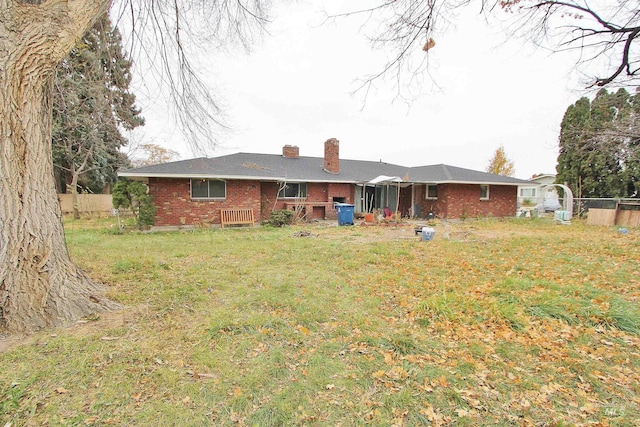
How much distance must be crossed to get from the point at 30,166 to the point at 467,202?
18179mm

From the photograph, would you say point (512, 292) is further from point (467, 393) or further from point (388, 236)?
point (388, 236)

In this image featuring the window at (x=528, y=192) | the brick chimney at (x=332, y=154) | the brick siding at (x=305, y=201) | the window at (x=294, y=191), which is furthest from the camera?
the window at (x=528, y=192)

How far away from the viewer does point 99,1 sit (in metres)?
3.35

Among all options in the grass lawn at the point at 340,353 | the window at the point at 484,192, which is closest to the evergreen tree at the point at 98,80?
the grass lawn at the point at 340,353

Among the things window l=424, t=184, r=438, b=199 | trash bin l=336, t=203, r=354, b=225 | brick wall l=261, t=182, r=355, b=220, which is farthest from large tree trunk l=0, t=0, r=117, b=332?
window l=424, t=184, r=438, b=199

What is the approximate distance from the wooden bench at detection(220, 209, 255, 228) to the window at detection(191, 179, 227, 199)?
2.73 feet

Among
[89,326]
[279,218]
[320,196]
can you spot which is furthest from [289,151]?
[89,326]

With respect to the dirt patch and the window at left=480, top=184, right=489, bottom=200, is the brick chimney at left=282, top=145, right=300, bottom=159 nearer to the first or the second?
the window at left=480, top=184, right=489, bottom=200

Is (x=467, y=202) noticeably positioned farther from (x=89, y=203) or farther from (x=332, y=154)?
(x=89, y=203)

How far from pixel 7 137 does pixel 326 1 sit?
12.7 feet

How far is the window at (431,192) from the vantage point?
17053 millimetres

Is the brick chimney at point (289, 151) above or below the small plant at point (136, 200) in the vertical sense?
above

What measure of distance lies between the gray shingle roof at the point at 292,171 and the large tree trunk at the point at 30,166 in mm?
8267

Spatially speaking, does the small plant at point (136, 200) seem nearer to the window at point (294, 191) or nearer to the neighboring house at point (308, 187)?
the neighboring house at point (308, 187)
